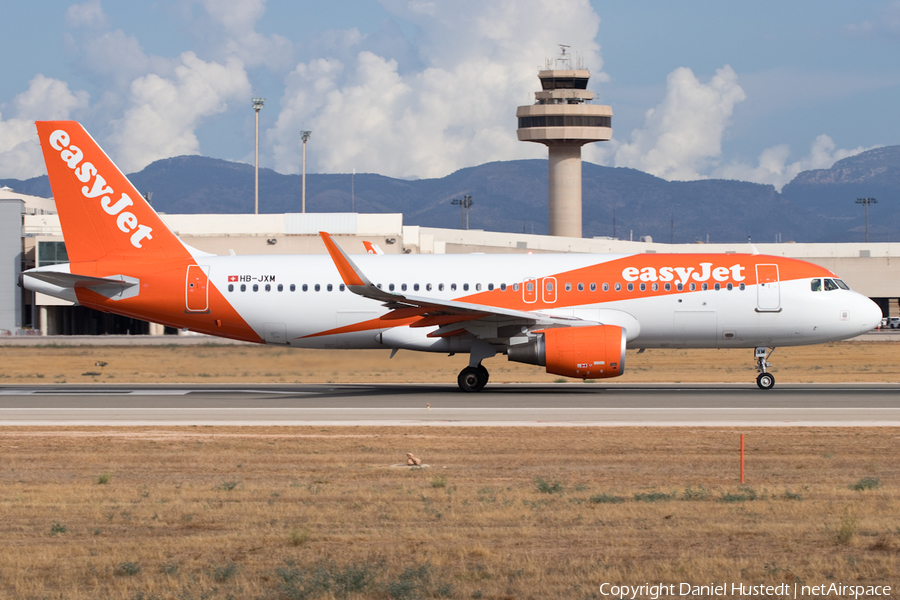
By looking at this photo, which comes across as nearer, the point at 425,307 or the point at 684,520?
the point at 684,520

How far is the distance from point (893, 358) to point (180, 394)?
117 ft

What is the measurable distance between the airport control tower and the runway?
298 ft

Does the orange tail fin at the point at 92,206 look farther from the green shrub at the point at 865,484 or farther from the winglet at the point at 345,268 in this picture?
the green shrub at the point at 865,484

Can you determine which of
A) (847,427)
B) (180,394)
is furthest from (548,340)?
(180,394)

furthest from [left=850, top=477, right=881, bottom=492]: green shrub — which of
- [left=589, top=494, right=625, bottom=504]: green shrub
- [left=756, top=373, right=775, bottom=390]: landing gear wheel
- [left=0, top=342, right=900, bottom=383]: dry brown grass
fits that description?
[left=0, top=342, right=900, bottom=383]: dry brown grass

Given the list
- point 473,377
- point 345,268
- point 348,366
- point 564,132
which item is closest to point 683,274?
point 473,377

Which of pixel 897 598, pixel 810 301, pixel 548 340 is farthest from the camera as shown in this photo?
pixel 810 301

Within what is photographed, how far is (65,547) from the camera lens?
1066cm

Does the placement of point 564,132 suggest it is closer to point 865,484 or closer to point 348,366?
point 348,366

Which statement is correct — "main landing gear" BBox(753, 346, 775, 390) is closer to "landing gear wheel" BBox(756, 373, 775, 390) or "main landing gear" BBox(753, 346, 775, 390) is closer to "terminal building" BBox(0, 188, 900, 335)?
"landing gear wheel" BBox(756, 373, 775, 390)

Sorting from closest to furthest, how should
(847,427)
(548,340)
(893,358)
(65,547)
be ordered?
(65,547)
(847,427)
(548,340)
(893,358)

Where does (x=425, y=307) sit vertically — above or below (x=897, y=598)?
above

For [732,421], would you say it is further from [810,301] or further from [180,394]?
[180,394]

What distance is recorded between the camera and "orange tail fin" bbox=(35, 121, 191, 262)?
31.3 m
